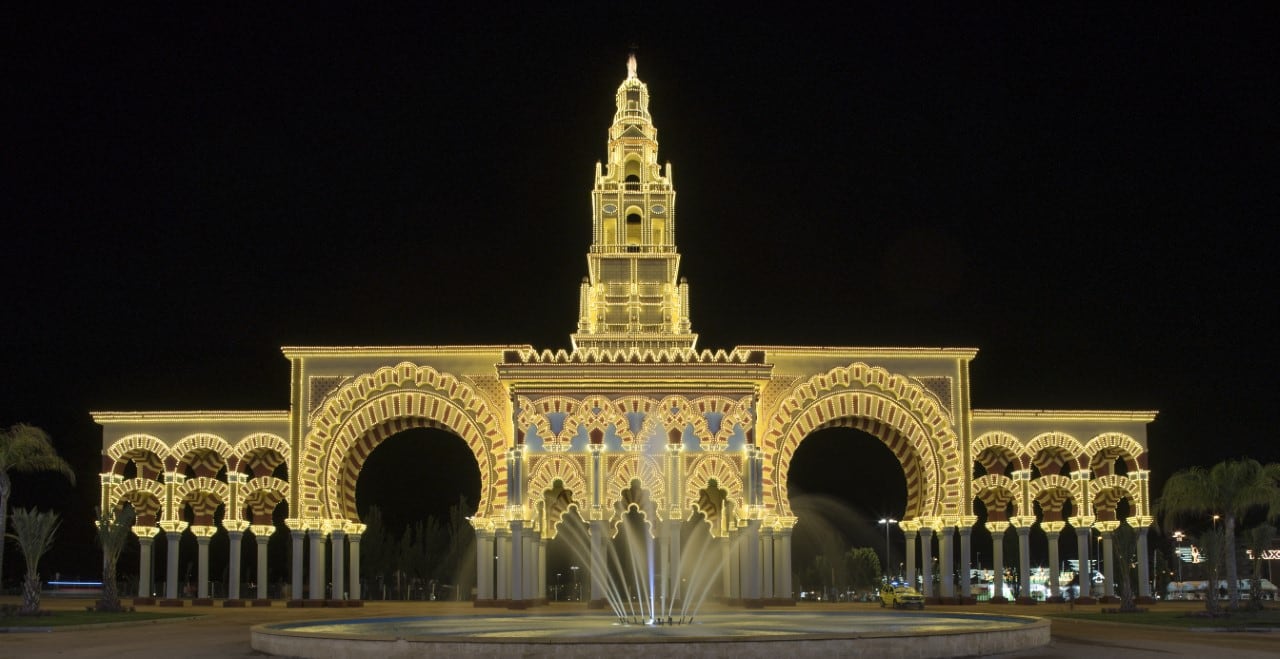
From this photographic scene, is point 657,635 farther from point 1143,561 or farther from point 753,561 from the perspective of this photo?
point 1143,561

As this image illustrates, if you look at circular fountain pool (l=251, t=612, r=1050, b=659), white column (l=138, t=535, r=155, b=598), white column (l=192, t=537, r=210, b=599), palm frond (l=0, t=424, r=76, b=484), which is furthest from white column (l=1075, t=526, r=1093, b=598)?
palm frond (l=0, t=424, r=76, b=484)

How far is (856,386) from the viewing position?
48.8 m

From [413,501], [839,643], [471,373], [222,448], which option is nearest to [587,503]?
[471,373]

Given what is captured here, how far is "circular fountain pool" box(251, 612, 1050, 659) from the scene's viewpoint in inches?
877

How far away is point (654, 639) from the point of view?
22.4 metres

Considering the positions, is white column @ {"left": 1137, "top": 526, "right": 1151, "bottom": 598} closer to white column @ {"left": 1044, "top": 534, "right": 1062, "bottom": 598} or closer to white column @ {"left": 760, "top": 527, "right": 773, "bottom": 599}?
white column @ {"left": 1044, "top": 534, "right": 1062, "bottom": 598}

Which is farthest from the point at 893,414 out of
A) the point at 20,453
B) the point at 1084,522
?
the point at 20,453

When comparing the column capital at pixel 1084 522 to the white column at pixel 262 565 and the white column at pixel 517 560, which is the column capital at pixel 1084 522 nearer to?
the white column at pixel 517 560

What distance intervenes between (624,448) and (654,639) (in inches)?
933

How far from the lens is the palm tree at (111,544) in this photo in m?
45.2

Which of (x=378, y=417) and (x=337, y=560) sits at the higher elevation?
(x=378, y=417)

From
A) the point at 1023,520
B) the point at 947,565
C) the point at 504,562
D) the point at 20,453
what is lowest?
the point at 947,565

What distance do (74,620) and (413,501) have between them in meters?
53.5

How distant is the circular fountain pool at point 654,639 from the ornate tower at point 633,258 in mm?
Answer: 23453
